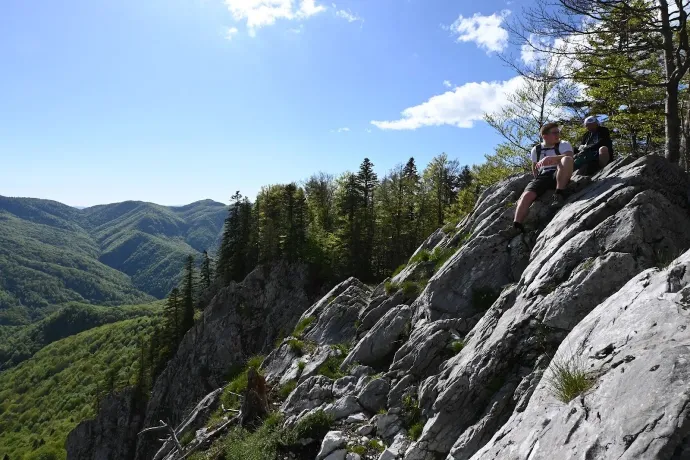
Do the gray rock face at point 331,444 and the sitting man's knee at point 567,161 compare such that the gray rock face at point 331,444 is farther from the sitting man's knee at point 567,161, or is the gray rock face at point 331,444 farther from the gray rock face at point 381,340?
the sitting man's knee at point 567,161

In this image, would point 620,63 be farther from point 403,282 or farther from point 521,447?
point 521,447

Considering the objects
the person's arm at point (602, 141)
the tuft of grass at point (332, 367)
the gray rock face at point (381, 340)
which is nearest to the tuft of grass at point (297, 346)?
the tuft of grass at point (332, 367)

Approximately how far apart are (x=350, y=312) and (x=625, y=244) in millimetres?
11126

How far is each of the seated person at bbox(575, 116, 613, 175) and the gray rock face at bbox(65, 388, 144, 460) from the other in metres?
65.4

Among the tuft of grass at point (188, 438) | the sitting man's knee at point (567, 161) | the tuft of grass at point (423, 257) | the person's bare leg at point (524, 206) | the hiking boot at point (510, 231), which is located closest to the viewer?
the sitting man's knee at point (567, 161)

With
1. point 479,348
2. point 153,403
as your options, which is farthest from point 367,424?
point 153,403

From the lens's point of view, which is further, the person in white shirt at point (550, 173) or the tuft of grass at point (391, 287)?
the tuft of grass at point (391, 287)

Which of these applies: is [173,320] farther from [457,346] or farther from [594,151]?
[594,151]

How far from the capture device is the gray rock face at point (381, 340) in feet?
39.2

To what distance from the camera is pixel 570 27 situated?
35.2ft

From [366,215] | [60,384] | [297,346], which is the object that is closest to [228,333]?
[366,215]

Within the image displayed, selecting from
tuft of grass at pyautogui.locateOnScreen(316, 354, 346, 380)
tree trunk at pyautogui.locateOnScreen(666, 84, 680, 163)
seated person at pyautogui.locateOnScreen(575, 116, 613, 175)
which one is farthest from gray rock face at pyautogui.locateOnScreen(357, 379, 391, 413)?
tree trunk at pyautogui.locateOnScreen(666, 84, 680, 163)

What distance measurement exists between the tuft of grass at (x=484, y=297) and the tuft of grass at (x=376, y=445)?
14.3ft

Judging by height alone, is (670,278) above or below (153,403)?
above
